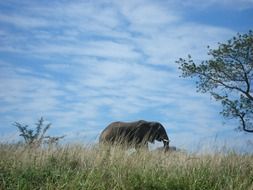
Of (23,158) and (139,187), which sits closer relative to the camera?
(139,187)

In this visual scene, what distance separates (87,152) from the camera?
11203 mm

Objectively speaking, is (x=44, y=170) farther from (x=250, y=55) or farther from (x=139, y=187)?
(x=250, y=55)

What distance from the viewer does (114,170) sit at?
912 centimetres

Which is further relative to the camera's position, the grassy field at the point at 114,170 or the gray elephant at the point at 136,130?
the gray elephant at the point at 136,130

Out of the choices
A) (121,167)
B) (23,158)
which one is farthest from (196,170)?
(23,158)

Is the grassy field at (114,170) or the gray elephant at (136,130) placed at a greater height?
the gray elephant at (136,130)

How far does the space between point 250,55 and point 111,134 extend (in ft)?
28.3

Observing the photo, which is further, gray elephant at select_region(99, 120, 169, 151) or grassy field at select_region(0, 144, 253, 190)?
gray elephant at select_region(99, 120, 169, 151)

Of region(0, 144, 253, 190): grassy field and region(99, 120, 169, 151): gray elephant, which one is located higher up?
region(99, 120, 169, 151): gray elephant

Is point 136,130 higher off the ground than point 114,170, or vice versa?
point 136,130

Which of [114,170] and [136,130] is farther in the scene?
[136,130]

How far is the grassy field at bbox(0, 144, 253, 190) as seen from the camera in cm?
862

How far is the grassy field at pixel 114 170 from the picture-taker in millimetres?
8617

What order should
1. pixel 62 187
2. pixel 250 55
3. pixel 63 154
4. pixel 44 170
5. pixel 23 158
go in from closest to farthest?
pixel 62 187
pixel 44 170
pixel 23 158
pixel 63 154
pixel 250 55
